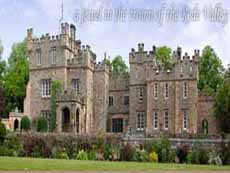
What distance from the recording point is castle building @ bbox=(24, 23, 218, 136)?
4831cm

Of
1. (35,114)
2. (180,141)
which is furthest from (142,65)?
(180,141)

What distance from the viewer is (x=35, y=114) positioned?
51.0 metres

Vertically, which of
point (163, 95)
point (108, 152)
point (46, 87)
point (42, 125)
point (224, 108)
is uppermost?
point (46, 87)

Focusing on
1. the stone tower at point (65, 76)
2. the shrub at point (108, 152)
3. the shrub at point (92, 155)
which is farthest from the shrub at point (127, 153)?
the stone tower at point (65, 76)

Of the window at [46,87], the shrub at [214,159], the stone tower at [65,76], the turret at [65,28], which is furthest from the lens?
the window at [46,87]

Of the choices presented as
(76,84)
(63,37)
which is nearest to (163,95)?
(76,84)

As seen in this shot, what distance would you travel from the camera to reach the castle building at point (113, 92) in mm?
48312

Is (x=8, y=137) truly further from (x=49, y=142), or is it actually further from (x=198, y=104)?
(x=198, y=104)

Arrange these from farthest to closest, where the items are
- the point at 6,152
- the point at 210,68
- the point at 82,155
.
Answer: the point at 210,68 < the point at 6,152 < the point at 82,155

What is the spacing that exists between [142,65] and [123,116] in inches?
226

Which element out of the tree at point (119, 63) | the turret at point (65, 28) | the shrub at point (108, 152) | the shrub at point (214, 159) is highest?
the turret at point (65, 28)

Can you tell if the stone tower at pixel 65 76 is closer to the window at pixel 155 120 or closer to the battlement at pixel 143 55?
the battlement at pixel 143 55

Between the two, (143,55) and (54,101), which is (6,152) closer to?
(54,101)

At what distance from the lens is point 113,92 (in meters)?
53.8
